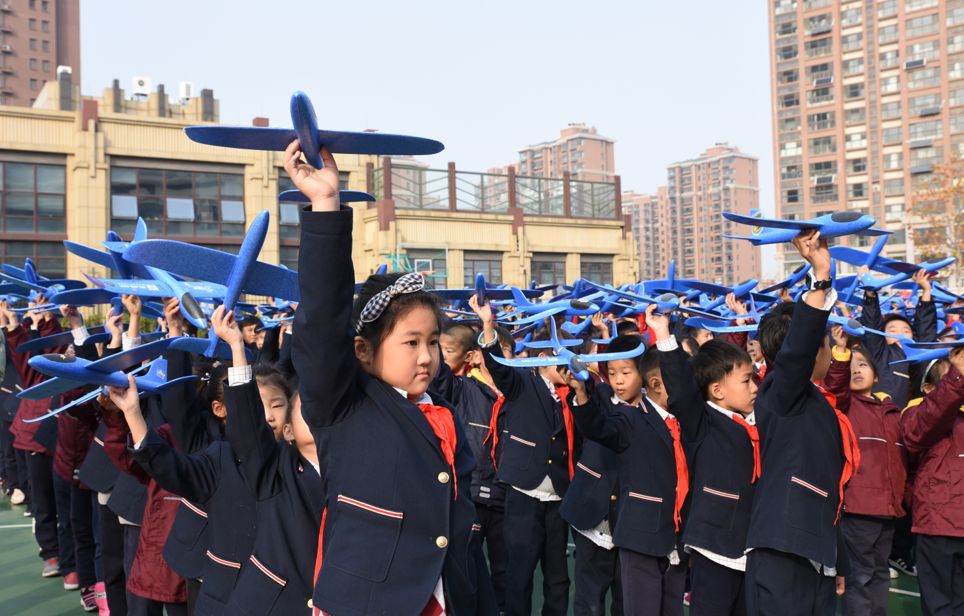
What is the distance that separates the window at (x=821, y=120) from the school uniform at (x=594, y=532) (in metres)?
66.7

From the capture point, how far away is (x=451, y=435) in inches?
84.5

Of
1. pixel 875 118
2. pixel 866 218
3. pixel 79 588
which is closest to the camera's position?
pixel 866 218

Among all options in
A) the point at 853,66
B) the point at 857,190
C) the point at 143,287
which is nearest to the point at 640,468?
the point at 143,287

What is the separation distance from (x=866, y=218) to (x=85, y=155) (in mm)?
24625

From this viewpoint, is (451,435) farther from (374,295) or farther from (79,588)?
(79,588)

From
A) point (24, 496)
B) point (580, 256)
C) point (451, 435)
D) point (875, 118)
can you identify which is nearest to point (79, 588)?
point (24, 496)

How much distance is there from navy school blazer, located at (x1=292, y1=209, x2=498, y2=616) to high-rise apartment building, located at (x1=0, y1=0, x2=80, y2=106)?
85.5 metres

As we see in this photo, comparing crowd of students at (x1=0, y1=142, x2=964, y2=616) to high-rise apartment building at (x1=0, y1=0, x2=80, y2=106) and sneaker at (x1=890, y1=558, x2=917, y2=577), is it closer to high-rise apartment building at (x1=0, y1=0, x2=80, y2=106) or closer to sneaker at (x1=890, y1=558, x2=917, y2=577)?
sneaker at (x1=890, y1=558, x2=917, y2=577)

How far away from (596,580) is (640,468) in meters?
0.72

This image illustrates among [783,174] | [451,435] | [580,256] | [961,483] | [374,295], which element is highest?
[783,174]

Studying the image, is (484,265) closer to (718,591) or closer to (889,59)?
(718,591)

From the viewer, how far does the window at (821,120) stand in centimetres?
6470

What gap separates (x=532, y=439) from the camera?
467 cm

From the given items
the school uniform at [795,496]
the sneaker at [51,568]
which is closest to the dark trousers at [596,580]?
the school uniform at [795,496]
